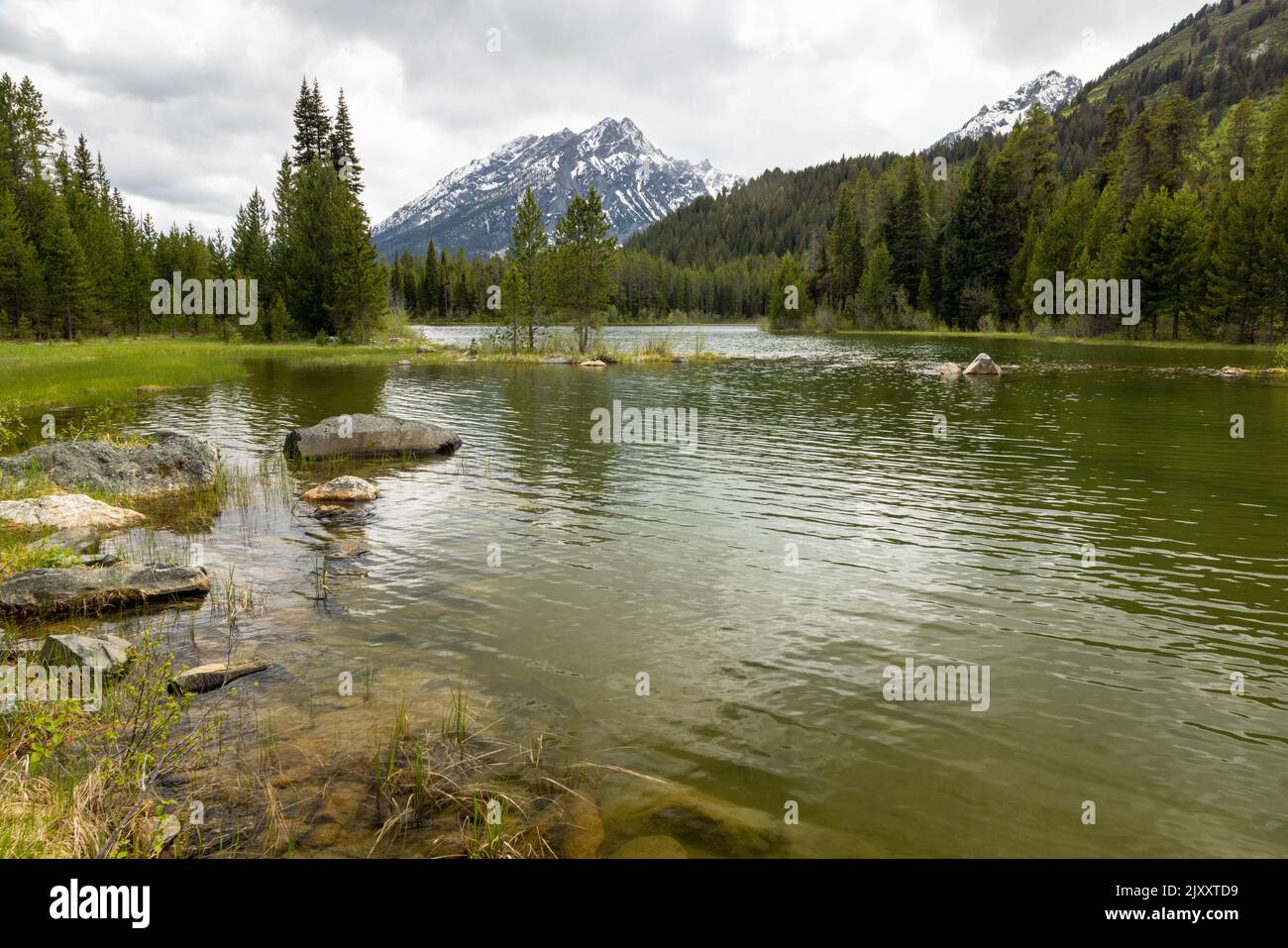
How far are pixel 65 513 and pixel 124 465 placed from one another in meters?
3.91

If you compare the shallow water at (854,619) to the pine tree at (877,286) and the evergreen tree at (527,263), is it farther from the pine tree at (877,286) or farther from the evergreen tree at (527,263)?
the pine tree at (877,286)

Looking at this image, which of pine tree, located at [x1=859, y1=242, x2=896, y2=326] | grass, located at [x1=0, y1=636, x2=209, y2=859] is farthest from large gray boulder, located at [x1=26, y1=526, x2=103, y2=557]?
pine tree, located at [x1=859, y1=242, x2=896, y2=326]

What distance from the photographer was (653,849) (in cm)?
568

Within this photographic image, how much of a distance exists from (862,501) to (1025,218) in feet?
404

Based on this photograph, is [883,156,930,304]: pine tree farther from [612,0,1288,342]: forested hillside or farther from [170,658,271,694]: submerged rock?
[170,658,271,694]: submerged rock

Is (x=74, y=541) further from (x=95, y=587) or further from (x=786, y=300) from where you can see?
(x=786, y=300)

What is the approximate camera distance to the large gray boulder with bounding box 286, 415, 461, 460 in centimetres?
2245

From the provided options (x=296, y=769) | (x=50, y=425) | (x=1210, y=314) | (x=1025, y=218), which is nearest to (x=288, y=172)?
(x=50, y=425)

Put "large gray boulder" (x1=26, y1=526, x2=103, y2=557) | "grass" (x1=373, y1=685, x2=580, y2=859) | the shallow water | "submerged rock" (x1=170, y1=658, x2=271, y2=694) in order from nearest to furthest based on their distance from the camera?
1. "grass" (x1=373, y1=685, x2=580, y2=859)
2. the shallow water
3. "submerged rock" (x1=170, y1=658, x2=271, y2=694)
4. "large gray boulder" (x1=26, y1=526, x2=103, y2=557)

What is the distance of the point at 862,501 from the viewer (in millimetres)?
17125

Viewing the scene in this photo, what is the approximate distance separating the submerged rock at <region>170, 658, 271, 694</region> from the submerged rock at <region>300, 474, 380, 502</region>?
930 cm

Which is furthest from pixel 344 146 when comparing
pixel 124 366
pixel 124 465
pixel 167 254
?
pixel 124 465

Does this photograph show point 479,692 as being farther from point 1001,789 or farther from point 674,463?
point 674,463

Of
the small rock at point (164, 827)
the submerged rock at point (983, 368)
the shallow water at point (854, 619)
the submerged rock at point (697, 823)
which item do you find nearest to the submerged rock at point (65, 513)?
the shallow water at point (854, 619)
